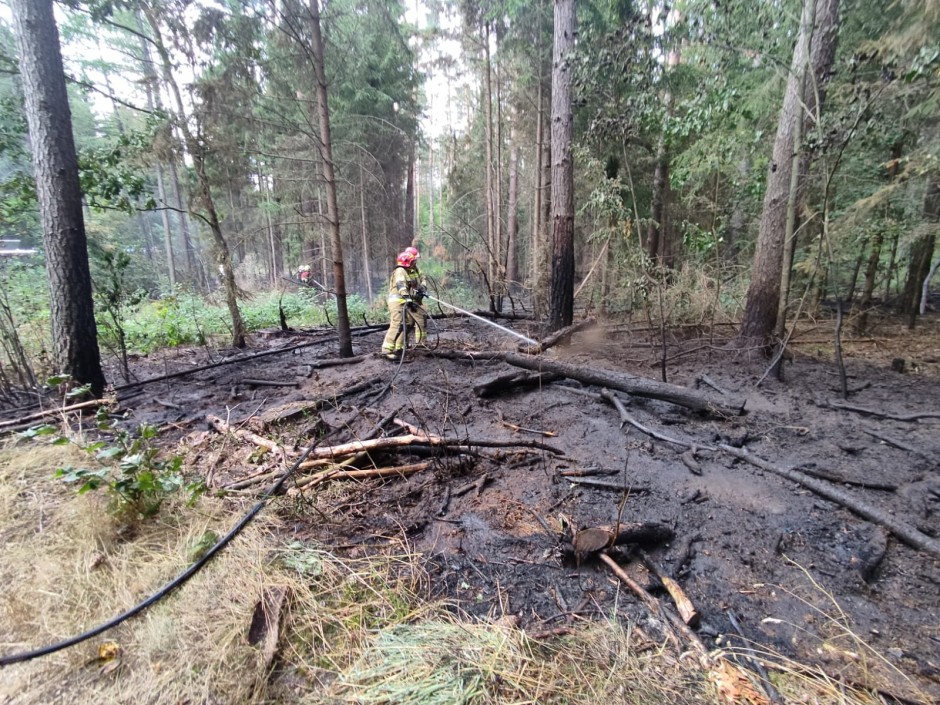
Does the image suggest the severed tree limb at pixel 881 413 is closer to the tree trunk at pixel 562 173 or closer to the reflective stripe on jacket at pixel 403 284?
the tree trunk at pixel 562 173

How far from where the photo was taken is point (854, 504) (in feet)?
11.0

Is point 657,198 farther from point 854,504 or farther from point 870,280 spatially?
point 854,504

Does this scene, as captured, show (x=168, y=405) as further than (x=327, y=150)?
No

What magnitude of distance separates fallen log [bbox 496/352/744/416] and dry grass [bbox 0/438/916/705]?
11.4 feet

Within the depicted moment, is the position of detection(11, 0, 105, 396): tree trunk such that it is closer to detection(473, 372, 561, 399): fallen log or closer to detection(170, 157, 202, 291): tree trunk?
detection(473, 372, 561, 399): fallen log

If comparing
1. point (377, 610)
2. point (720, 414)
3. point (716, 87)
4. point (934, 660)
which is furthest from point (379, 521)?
point (716, 87)

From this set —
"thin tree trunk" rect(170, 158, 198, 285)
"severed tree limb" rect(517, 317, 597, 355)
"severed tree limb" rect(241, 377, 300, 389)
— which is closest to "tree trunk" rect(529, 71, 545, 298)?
"severed tree limb" rect(517, 317, 597, 355)

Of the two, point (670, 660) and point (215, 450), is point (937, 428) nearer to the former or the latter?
point (670, 660)

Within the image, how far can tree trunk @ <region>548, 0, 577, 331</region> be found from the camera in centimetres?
785

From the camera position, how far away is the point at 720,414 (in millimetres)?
5066

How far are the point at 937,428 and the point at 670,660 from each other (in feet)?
16.2

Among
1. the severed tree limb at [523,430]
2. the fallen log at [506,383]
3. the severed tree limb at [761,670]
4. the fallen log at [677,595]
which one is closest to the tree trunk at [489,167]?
the fallen log at [506,383]

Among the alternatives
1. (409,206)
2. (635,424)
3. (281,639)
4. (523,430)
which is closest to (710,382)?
(635,424)

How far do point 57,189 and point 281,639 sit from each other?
647 cm
